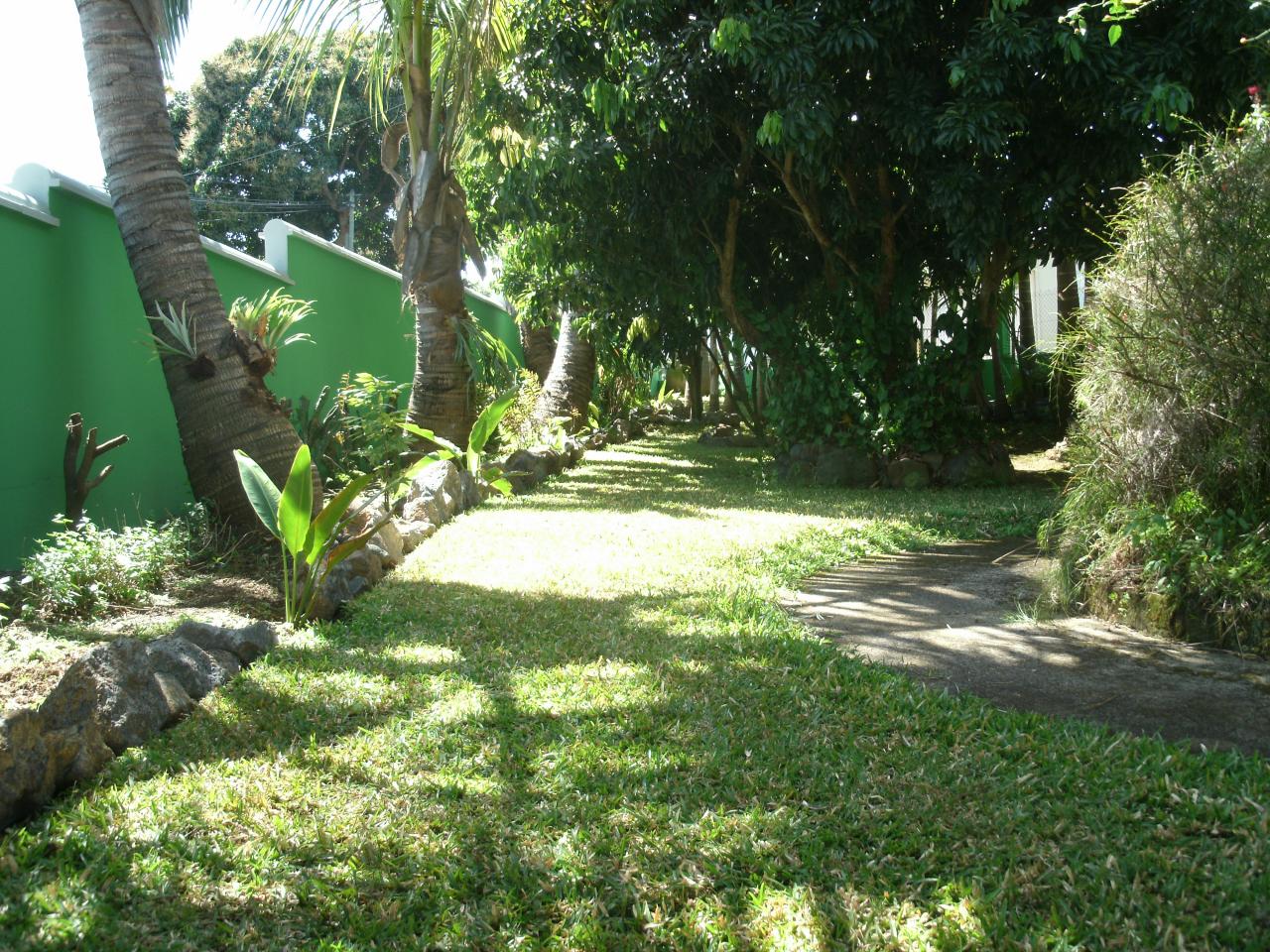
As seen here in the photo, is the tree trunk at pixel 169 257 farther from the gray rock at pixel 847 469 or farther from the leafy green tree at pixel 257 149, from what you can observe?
the leafy green tree at pixel 257 149

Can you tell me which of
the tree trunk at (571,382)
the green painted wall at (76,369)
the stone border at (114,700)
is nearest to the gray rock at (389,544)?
the stone border at (114,700)

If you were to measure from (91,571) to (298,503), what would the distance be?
1.40 meters

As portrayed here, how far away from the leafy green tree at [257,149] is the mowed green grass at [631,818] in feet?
84.8

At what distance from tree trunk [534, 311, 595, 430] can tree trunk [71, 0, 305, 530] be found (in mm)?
8276

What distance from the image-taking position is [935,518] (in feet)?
27.6

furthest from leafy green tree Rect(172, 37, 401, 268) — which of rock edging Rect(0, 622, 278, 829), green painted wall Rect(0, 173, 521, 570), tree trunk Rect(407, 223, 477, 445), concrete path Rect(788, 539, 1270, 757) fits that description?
rock edging Rect(0, 622, 278, 829)

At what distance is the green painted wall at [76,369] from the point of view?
6.36 meters

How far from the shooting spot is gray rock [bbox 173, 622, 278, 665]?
443cm

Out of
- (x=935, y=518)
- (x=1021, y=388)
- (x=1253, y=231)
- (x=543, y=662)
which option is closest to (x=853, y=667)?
(x=543, y=662)

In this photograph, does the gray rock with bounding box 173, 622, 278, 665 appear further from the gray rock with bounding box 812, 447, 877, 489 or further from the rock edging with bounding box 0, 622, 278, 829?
the gray rock with bounding box 812, 447, 877, 489

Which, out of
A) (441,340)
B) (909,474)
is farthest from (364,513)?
(909,474)

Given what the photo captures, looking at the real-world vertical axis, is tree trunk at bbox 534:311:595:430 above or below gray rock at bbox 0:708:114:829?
above

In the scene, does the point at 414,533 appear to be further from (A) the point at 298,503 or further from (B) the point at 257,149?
(B) the point at 257,149

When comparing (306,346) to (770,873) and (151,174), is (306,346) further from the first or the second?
(770,873)
